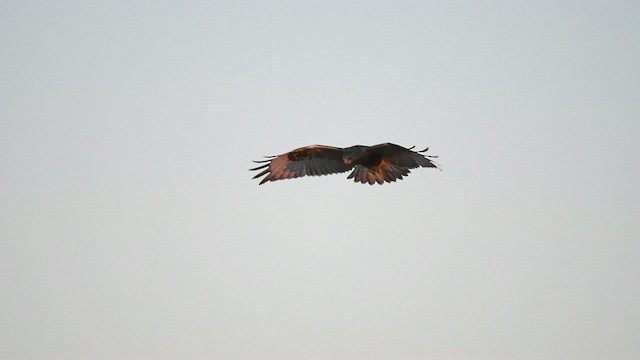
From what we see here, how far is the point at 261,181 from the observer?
28797 mm

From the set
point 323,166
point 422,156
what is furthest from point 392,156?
point 323,166

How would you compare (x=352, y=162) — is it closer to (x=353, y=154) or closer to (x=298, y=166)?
(x=353, y=154)

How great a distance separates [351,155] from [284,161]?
9.58 feet

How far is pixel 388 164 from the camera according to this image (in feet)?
88.3

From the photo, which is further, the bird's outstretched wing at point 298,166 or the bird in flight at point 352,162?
the bird's outstretched wing at point 298,166

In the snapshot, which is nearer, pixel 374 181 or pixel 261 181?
pixel 374 181

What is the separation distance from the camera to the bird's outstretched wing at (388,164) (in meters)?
26.3

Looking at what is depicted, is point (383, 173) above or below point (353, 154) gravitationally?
below

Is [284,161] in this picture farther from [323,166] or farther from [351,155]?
[351,155]

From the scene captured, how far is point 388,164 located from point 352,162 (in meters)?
0.97

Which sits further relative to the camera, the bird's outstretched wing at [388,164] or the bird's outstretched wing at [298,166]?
the bird's outstretched wing at [298,166]

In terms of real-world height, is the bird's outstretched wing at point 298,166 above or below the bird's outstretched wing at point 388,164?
above

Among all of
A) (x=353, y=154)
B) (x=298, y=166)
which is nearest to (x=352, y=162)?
(x=353, y=154)

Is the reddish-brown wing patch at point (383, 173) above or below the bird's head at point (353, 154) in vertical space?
below
